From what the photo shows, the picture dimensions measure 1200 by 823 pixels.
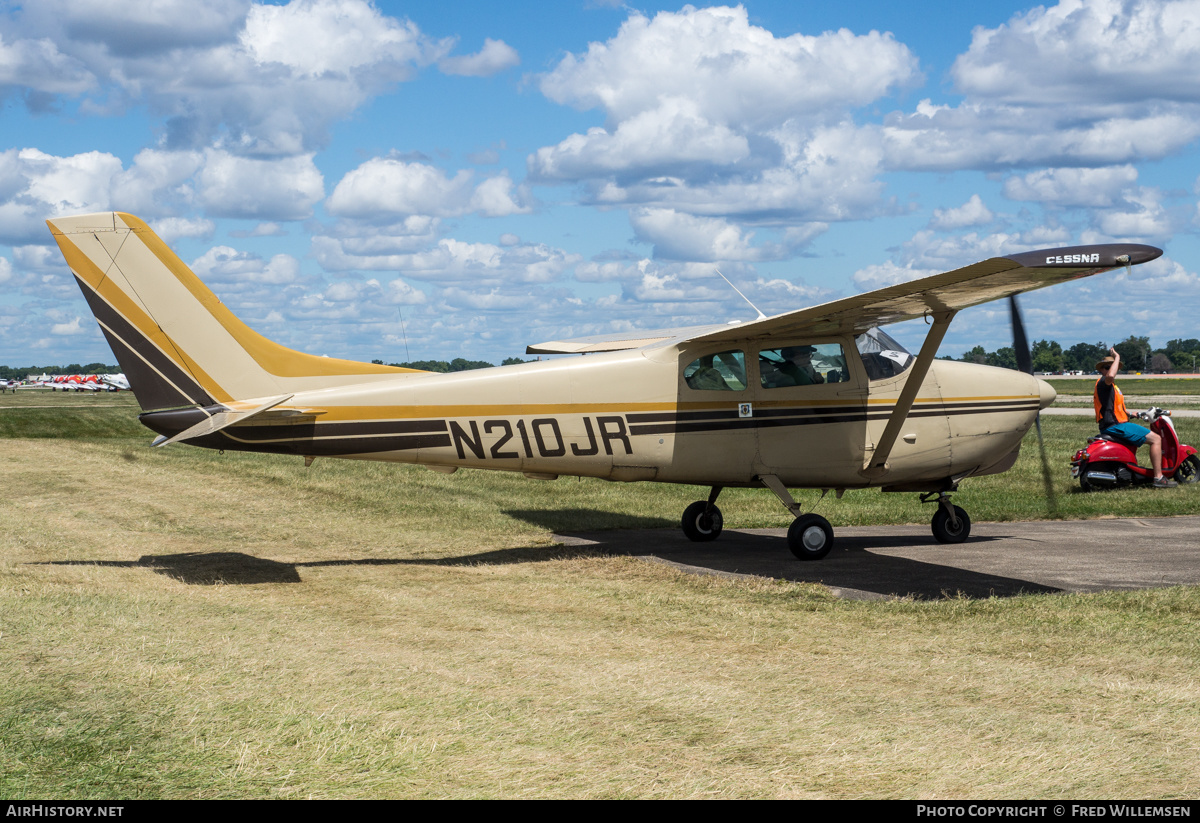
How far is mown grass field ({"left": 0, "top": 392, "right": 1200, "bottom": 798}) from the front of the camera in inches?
167

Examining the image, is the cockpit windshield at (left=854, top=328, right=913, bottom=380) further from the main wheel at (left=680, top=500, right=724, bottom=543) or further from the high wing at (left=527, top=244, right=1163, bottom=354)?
the main wheel at (left=680, top=500, right=724, bottom=543)

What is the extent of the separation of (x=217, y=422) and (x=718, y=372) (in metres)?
5.50

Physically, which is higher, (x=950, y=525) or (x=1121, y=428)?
(x=1121, y=428)

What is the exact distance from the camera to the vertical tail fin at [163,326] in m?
9.88

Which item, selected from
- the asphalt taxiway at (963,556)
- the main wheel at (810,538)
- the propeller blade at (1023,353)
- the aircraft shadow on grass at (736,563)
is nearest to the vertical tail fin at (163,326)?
the aircraft shadow on grass at (736,563)

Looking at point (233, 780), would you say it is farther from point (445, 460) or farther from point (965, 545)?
point (965, 545)

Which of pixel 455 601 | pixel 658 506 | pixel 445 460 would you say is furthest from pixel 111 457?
pixel 455 601

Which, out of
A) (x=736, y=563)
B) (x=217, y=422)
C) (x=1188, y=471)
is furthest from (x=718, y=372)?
(x=1188, y=471)

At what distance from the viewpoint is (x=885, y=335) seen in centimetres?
1212

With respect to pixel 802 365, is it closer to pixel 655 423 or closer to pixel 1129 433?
pixel 655 423

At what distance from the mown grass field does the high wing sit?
286cm

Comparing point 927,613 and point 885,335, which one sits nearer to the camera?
point 927,613

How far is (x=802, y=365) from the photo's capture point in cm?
1164
